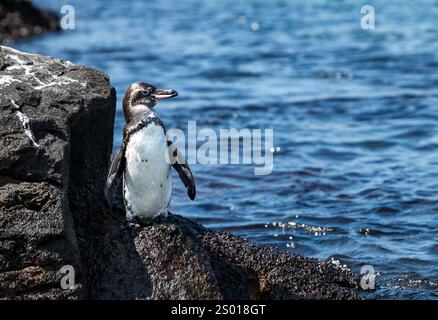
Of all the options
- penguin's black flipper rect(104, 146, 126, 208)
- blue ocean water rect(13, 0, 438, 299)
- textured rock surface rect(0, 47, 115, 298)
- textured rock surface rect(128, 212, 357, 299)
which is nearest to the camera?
textured rock surface rect(0, 47, 115, 298)

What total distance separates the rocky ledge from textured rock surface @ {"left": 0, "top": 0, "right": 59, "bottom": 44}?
1807 cm

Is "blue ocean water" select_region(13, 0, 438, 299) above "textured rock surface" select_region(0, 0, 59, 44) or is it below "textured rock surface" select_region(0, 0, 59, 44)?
below

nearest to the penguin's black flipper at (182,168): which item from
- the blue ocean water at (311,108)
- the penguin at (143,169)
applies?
→ the penguin at (143,169)

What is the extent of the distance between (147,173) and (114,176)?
9.1 inches

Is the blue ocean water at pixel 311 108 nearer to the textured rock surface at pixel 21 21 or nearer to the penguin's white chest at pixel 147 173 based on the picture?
the textured rock surface at pixel 21 21

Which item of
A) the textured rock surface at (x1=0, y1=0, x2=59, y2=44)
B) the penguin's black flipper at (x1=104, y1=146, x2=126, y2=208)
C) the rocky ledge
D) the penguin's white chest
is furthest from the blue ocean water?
the penguin's black flipper at (x1=104, y1=146, x2=126, y2=208)

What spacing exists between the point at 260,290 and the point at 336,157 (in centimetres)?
586

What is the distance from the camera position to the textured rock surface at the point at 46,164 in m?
5.28

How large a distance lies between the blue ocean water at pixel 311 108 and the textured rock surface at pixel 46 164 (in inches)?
101

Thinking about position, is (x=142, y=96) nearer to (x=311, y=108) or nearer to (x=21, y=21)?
(x=311, y=108)

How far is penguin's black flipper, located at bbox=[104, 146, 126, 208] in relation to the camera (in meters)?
5.82

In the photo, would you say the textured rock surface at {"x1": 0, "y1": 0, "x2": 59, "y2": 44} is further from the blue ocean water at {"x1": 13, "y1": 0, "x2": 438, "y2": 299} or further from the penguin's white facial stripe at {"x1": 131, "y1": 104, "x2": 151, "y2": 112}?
the penguin's white facial stripe at {"x1": 131, "y1": 104, "x2": 151, "y2": 112}
